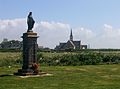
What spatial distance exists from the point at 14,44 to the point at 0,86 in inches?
5718

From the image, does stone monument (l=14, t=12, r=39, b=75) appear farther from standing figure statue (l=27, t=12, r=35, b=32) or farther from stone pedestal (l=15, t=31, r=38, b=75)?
standing figure statue (l=27, t=12, r=35, b=32)

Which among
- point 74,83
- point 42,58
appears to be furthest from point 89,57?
point 74,83

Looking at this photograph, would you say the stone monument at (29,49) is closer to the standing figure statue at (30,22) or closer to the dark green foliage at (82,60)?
the standing figure statue at (30,22)

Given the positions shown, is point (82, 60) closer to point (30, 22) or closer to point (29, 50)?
point (30, 22)

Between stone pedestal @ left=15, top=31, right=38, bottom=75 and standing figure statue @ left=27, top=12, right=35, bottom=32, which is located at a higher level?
standing figure statue @ left=27, top=12, right=35, bottom=32

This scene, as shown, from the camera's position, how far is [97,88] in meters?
19.7

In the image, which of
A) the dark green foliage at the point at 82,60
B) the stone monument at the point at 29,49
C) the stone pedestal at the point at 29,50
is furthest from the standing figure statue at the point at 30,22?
the dark green foliage at the point at 82,60

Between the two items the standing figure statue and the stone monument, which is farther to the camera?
the standing figure statue

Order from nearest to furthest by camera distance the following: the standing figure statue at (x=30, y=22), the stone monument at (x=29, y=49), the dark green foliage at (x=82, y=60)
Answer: the stone monument at (x=29, y=49) → the standing figure statue at (x=30, y=22) → the dark green foliage at (x=82, y=60)

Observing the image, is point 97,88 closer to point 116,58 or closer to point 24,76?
point 24,76

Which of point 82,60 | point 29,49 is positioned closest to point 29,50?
point 29,49

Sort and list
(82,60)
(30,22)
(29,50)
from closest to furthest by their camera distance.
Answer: (29,50) → (30,22) → (82,60)

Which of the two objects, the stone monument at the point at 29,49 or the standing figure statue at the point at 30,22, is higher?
the standing figure statue at the point at 30,22

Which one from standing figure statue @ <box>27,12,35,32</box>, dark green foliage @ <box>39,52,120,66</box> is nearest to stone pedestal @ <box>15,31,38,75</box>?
standing figure statue @ <box>27,12,35,32</box>
